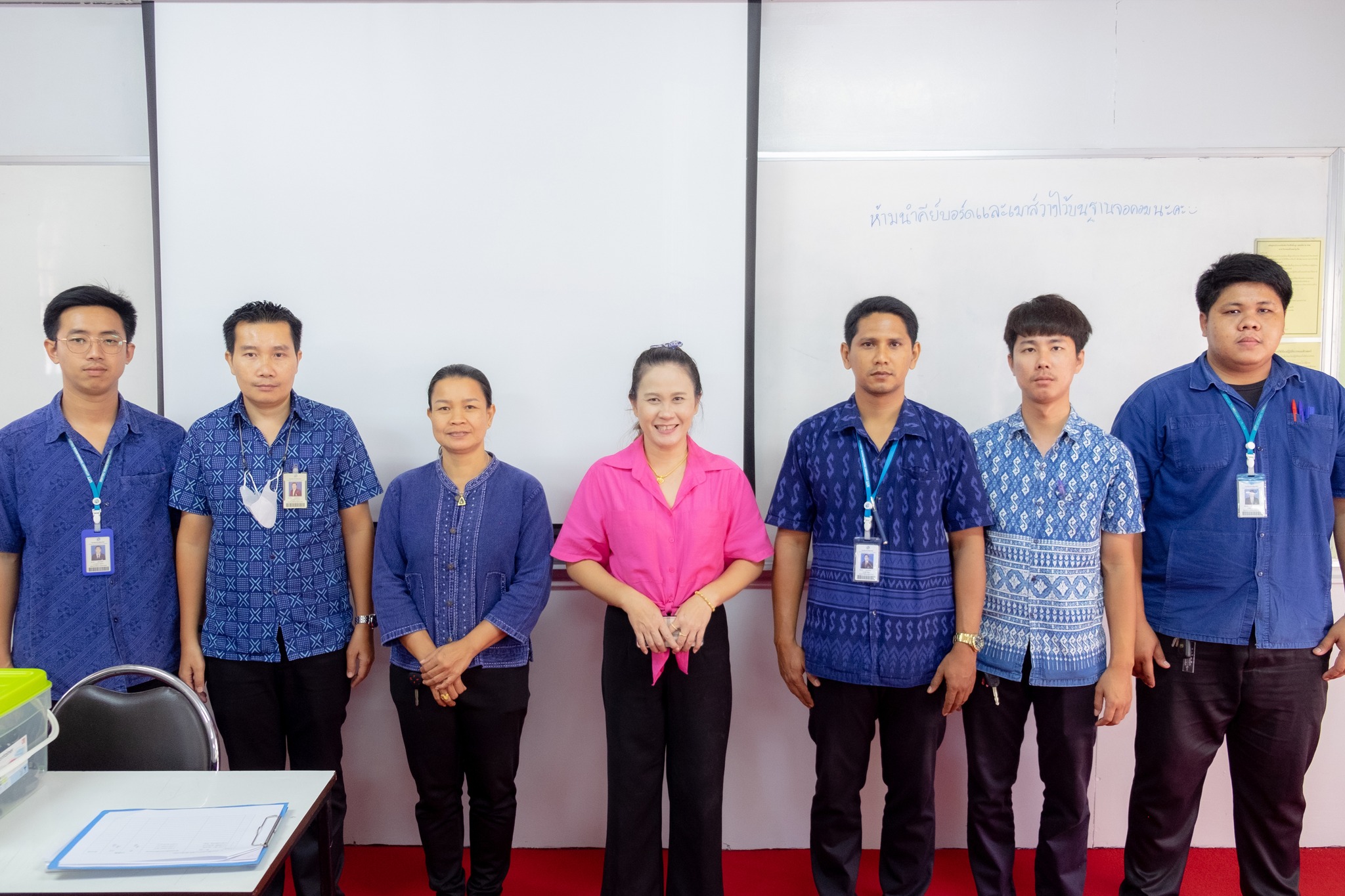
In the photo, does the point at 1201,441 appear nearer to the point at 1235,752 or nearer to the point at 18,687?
the point at 1235,752

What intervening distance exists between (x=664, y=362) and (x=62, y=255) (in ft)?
7.36

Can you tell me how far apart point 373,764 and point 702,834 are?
128cm

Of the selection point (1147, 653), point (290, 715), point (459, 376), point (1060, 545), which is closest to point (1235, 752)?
point (1147, 653)

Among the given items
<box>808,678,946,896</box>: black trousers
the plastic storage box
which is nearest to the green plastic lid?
the plastic storage box

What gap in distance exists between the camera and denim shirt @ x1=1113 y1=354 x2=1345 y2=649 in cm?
197

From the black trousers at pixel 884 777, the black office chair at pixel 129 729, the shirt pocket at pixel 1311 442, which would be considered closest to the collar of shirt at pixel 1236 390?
the shirt pocket at pixel 1311 442

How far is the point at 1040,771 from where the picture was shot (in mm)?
2029

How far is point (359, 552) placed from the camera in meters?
2.15

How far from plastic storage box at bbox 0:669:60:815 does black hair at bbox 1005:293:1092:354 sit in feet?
7.79

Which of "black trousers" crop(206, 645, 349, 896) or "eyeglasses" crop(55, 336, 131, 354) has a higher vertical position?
"eyeglasses" crop(55, 336, 131, 354)

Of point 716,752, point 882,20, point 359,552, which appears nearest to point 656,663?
point 716,752

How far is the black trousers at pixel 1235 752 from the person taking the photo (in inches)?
78.1

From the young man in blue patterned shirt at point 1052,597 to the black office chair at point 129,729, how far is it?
6.45 feet

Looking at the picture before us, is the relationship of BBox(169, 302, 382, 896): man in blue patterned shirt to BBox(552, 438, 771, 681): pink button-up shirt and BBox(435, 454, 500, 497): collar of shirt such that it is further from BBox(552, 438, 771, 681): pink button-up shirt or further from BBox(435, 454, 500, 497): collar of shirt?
BBox(552, 438, 771, 681): pink button-up shirt
